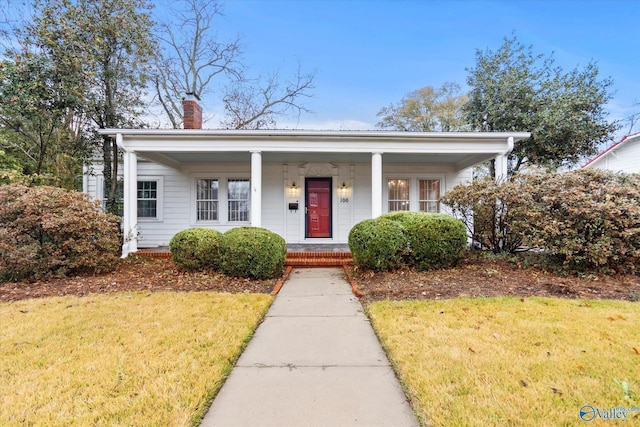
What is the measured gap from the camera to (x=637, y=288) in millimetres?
4805

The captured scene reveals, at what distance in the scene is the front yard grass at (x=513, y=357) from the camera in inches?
79.4

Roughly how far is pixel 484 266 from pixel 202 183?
28.5 ft

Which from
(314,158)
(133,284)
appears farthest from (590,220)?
(133,284)

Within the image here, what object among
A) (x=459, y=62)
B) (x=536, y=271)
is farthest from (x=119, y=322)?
(x=459, y=62)

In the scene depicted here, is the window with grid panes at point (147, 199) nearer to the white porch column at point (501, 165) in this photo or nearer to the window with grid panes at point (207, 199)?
the window with grid panes at point (207, 199)

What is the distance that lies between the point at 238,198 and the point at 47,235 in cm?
498

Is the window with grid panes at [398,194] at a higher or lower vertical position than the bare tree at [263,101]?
lower

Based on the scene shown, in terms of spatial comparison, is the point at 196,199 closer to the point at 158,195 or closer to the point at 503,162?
the point at 158,195

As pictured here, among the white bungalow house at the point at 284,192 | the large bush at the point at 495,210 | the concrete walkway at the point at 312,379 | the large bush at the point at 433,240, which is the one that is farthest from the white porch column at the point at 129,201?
the large bush at the point at 495,210

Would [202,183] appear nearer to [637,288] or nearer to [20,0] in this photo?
[20,0]

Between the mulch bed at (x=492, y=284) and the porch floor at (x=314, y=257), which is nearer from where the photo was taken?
the mulch bed at (x=492, y=284)

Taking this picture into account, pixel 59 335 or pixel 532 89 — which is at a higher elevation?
pixel 532 89

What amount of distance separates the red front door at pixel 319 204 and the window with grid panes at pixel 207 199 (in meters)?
3.14

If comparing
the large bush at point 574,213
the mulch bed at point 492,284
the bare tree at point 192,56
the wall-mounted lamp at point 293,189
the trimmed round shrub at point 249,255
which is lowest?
the mulch bed at point 492,284
